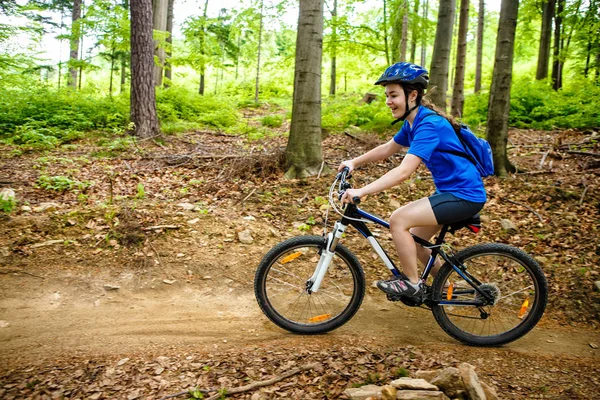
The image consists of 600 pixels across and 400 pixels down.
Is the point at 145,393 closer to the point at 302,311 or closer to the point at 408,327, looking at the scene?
the point at 302,311

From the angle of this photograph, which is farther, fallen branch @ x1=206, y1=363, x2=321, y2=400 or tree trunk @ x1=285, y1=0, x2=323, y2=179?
tree trunk @ x1=285, y1=0, x2=323, y2=179

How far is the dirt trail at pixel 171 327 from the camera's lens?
11.6ft

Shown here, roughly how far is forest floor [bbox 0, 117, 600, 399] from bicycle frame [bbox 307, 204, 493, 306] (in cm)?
54

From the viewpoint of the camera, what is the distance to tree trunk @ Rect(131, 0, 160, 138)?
30.9 feet

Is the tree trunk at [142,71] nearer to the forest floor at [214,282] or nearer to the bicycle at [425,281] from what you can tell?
the forest floor at [214,282]

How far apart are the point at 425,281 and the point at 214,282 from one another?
2.59 metres

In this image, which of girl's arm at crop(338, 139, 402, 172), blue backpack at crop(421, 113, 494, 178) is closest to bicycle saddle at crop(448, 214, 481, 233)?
blue backpack at crop(421, 113, 494, 178)

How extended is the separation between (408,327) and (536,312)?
1.26 meters

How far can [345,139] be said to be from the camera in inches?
370

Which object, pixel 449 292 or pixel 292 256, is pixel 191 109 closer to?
pixel 292 256

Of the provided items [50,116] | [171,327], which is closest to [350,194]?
[171,327]

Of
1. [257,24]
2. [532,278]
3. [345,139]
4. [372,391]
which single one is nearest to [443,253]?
[532,278]

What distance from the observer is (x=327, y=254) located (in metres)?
3.71

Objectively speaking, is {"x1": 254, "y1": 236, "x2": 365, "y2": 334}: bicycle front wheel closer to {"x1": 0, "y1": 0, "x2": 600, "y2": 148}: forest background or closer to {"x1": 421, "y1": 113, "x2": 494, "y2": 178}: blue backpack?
{"x1": 421, "y1": 113, "x2": 494, "y2": 178}: blue backpack
